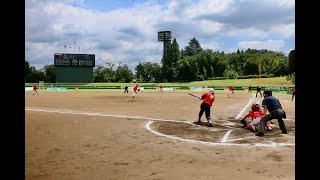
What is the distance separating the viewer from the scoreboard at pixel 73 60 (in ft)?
302

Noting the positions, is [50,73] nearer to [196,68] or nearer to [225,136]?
[196,68]

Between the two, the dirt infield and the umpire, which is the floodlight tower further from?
the umpire

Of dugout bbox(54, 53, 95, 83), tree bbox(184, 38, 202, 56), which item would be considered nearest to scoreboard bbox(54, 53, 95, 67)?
dugout bbox(54, 53, 95, 83)

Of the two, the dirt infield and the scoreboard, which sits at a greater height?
the scoreboard

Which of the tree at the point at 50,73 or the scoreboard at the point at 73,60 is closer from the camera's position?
the scoreboard at the point at 73,60

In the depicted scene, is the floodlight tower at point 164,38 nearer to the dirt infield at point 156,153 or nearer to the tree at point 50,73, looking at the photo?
the tree at point 50,73

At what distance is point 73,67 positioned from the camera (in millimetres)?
93000

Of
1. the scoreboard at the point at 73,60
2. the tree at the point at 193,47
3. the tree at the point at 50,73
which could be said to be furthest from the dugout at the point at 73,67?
the tree at the point at 193,47

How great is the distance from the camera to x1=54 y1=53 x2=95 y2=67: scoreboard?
92000 mm

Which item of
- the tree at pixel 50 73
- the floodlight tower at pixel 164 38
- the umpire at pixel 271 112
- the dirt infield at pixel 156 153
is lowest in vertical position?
the dirt infield at pixel 156 153

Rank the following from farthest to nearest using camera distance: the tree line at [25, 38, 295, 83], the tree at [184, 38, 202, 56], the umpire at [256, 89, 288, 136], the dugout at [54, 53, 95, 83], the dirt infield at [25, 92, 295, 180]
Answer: the tree at [184, 38, 202, 56], the tree line at [25, 38, 295, 83], the dugout at [54, 53, 95, 83], the umpire at [256, 89, 288, 136], the dirt infield at [25, 92, 295, 180]

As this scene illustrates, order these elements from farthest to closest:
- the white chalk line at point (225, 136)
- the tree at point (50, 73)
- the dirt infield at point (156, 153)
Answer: the tree at point (50, 73) < the white chalk line at point (225, 136) < the dirt infield at point (156, 153)

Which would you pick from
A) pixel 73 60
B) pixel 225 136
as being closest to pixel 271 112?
pixel 225 136
